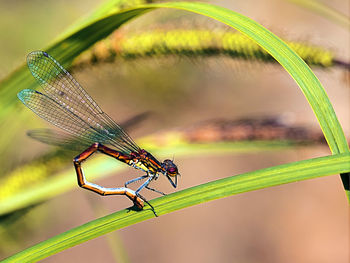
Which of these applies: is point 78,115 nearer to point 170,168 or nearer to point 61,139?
point 61,139

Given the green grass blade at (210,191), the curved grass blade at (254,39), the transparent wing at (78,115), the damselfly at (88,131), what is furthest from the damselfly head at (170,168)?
the green grass blade at (210,191)

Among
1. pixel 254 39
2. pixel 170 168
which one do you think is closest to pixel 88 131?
pixel 170 168

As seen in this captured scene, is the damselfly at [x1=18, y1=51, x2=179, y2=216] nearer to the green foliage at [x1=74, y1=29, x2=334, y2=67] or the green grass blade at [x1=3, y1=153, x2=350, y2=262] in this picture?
the green foliage at [x1=74, y1=29, x2=334, y2=67]

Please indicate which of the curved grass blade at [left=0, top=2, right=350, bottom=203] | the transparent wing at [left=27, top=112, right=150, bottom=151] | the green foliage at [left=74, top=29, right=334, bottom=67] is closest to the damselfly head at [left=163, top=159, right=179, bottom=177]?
the transparent wing at [left=27, top=112, right=150, bottom=151]

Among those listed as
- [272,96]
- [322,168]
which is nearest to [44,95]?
[322,168]

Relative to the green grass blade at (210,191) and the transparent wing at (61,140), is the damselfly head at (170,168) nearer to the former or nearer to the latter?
the transparent wing at (61,140)
